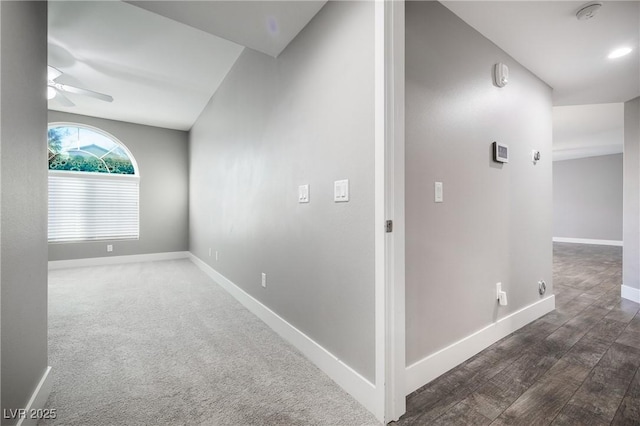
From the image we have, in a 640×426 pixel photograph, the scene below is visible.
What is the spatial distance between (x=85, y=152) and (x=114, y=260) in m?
2.06

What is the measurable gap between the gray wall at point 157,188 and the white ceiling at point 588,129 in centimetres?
677

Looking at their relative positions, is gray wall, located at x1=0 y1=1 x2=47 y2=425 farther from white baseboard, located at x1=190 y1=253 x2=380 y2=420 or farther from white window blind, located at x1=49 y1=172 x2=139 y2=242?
white window blind, located at x1=49 y1=172 x2=139 y2=242

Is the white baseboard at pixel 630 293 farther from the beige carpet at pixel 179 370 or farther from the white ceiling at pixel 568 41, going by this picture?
the beige carpet at pixel 179 370

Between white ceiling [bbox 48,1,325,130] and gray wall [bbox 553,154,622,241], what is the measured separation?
9.90 metres

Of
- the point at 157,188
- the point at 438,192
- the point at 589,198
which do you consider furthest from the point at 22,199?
the point at 589,198

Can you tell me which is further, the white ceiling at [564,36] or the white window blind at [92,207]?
the white window blind at [92,207]

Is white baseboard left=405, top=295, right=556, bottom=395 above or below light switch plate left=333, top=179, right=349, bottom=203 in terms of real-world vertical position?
below

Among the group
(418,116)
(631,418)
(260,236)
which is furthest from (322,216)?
(631,418)

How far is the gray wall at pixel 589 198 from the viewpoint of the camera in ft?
24.5

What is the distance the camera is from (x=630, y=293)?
310 centimetres

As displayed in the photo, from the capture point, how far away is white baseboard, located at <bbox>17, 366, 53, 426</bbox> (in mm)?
1178

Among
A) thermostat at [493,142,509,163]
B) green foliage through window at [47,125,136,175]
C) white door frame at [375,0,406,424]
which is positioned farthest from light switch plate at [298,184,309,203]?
green foliage through window at [47,125,136,175]

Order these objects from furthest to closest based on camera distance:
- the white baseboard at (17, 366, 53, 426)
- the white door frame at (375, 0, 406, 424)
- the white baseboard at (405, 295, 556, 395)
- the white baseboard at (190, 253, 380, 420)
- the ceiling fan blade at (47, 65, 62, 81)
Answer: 1. the ceiling fan blade at (47, 65, 62, 81)
2. the white baseboard at (405, 295, 556, 395)
3. the white baseboard at (190, 253, 380, 420)
4. the white door frame at (375, 0, 406, 424)
5. the white baseboard at (17, 366, 53, 426)

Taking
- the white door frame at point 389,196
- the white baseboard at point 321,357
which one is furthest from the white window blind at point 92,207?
the white door frame at point 389,196
